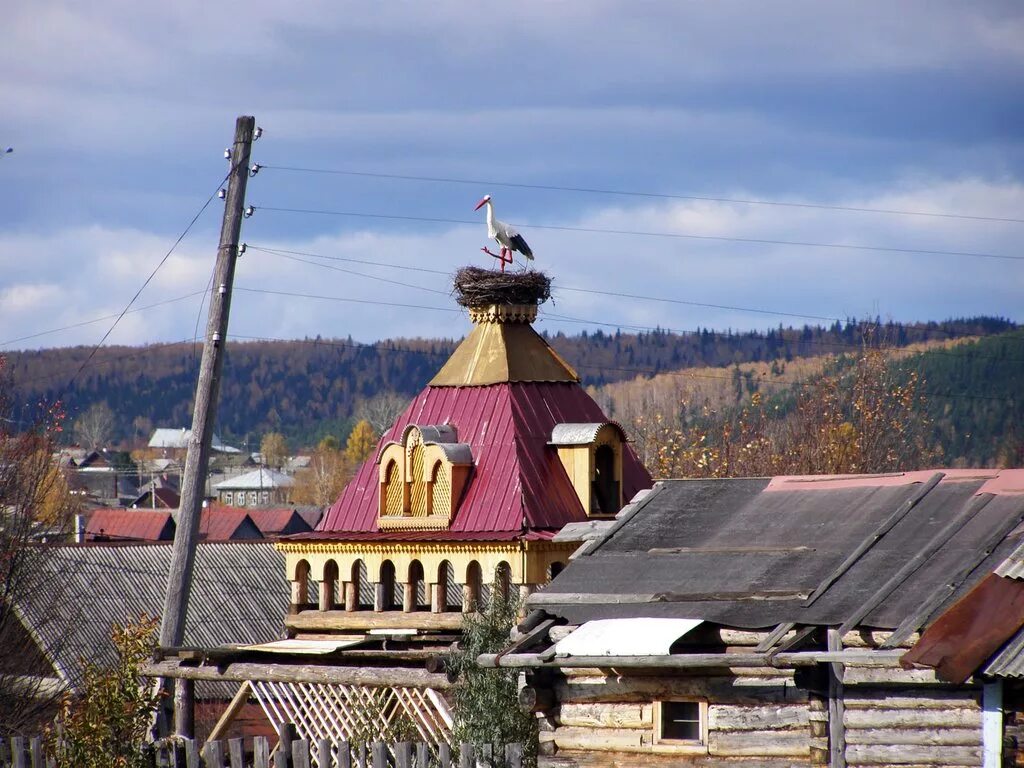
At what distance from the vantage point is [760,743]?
14562mm

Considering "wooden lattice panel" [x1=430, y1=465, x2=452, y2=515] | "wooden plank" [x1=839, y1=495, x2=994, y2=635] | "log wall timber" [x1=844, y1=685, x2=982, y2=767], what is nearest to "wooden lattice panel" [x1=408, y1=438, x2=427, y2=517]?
"wooden lattice panel" [x1=430, y1=465, x2=452, y2=515]

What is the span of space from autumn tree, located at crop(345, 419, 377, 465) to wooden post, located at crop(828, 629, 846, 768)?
136 m

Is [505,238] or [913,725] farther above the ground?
[505,238]

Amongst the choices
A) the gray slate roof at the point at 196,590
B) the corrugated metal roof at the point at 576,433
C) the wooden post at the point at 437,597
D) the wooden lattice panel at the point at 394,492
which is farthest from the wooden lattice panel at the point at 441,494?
the gray slate roof at the point at 196,590

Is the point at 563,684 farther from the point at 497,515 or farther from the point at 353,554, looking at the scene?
the point at 353,554

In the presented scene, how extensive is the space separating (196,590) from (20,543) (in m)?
16.3

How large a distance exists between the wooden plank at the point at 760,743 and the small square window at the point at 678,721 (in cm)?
37

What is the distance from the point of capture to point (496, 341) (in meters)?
21.6

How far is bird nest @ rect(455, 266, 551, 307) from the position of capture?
842 inches

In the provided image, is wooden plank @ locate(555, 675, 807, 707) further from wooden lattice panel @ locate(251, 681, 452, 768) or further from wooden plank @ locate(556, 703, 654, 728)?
wooden lattice panel @ locate(251, 681, 452, 768)

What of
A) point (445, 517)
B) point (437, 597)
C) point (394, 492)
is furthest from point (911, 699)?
point (394, 492)

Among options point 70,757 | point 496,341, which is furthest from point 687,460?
point 70,757

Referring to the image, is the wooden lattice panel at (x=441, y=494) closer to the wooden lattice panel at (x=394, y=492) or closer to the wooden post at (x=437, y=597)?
the wooden lattice panel at (x=394, y=492)

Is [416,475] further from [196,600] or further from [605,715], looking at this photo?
[196,600]
